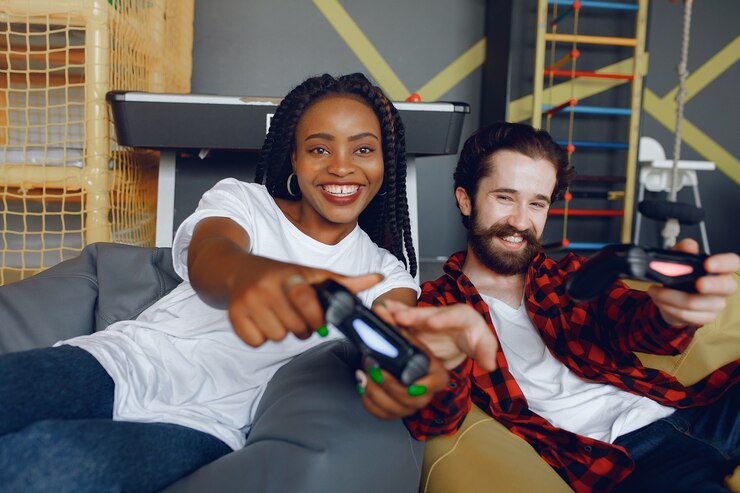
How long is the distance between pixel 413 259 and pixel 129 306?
2.30ft

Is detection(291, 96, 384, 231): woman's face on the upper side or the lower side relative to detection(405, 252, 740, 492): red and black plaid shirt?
upper

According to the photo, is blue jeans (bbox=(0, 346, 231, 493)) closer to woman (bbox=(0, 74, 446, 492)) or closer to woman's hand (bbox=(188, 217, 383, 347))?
woman (bbox=(0, 74, 446, 492))

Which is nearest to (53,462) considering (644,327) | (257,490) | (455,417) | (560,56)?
(257,490)

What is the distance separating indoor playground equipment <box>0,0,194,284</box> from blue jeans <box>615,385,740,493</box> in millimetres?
1721

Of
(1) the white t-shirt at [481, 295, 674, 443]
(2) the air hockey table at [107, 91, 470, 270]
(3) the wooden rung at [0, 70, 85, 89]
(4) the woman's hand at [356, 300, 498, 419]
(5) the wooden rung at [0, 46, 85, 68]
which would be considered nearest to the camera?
(4) the woman's hand at [356, 300, 498, 419]

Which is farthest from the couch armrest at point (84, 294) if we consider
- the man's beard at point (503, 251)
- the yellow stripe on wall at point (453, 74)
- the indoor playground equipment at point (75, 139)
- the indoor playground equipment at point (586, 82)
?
the yellow stripe on wall at point (453, 74)

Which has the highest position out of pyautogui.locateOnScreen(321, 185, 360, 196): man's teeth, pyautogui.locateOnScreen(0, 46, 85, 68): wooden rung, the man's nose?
pyautogui.locateOnScreen(0, 46, 85, 68): wooden rung

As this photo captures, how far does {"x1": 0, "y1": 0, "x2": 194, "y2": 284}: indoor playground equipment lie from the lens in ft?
6.48

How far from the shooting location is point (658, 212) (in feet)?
3.28

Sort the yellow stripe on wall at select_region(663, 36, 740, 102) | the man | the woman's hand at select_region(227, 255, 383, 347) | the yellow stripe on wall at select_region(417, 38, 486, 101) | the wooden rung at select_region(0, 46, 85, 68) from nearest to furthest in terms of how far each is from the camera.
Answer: the woman's hand at select_region(227, 255, 383, 347) < the man < the wooden rung at select_region(0, 46, 85, 68) < the yellow stripe on wall at select_region(417, 38, 486, 101) < the yellow stripe on wall at select_region(663, 36, 740, 102)

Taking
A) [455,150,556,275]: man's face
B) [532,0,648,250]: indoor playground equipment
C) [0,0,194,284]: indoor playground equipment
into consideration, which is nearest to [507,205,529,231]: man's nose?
[455,150,556,275]: man's face

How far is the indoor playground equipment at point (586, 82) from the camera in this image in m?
3.37

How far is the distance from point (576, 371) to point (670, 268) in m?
0.42

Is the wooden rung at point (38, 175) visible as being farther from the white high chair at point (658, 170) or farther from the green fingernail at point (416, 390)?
the white high chair at point (658, 170)
